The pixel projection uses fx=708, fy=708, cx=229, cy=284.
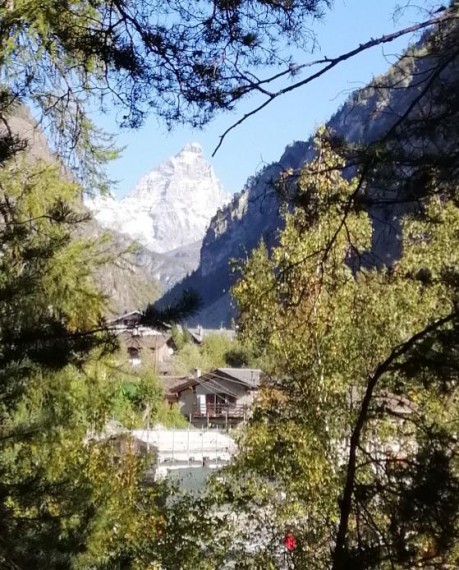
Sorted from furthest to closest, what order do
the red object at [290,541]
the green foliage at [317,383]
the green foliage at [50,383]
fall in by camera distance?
1. the red object at [290,541]
2. the green foliage at [317,383]
3. the green foliage at [50,383]

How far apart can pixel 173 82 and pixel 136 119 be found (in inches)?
11.6

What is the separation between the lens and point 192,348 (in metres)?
44.5

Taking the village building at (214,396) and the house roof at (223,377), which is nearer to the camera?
the house roof at (223,377)

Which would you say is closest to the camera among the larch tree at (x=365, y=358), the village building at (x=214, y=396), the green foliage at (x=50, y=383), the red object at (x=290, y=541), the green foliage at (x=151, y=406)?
the larch tree at (x=365, y=358)

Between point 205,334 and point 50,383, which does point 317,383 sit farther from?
point 205,334

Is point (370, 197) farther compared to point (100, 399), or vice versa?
point (100, 399)

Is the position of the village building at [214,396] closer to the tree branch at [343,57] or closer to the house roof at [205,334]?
the house roof at [205,334]

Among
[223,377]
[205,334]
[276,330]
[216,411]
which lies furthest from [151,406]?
[205,334]

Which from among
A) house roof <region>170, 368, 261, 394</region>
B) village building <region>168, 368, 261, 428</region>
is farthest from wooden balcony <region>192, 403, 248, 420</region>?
house roof <region>170, 368, 261, 394</region>

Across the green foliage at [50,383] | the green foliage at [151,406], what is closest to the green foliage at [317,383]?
the green foliage at [50,383]

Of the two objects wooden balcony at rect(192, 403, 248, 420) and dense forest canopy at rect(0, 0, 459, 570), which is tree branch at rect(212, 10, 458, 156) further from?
wooden balcony at rect(192, 403, 248, 420)

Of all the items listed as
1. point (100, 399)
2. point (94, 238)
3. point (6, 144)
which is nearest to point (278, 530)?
point (100, 399)

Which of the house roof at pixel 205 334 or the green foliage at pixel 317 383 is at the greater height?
the house roof at pixel 205 334

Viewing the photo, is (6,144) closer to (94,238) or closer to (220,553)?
(94,238)
